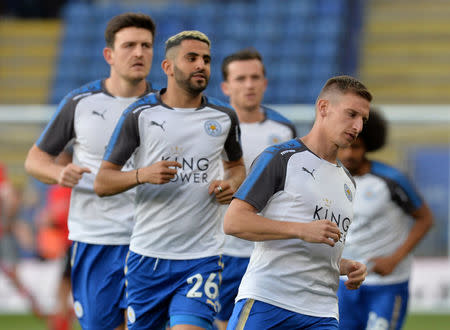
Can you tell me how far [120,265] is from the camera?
564 centimetres

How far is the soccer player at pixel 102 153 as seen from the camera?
5625 millimetres

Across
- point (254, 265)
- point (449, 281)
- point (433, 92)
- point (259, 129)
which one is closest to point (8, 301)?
point (449, 281)

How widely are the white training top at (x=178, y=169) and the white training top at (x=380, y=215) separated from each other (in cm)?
164

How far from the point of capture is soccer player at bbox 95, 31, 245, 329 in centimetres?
493

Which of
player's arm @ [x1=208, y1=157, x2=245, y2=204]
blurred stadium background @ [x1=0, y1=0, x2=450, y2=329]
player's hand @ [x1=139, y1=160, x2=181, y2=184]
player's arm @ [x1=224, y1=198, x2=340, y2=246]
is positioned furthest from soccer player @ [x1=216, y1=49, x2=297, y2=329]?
blurred stadium background @ [x1=0, y1=0, x2=450, y2=329]

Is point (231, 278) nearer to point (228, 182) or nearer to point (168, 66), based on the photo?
point (228, 182)

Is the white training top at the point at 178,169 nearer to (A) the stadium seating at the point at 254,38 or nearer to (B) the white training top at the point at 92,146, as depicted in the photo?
(B) the white training top at the point at 92,146

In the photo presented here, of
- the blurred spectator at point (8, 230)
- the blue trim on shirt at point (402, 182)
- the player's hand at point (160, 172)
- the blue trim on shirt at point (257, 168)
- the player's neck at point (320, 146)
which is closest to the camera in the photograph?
the blue trim on shirt at point (257, 168)

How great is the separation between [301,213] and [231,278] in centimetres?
244

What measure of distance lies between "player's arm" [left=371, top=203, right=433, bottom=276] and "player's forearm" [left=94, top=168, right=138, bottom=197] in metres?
2.07

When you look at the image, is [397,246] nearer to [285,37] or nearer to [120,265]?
[120,265]

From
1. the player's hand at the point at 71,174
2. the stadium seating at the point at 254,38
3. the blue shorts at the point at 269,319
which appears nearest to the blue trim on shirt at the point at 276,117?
the player's hand at the point at 71,174

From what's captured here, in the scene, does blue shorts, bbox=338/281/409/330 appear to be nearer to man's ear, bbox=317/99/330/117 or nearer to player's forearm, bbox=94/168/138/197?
player's forearm, bbox=94/168/138/197

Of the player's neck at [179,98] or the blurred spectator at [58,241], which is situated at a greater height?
the player's neck at [179,98]
